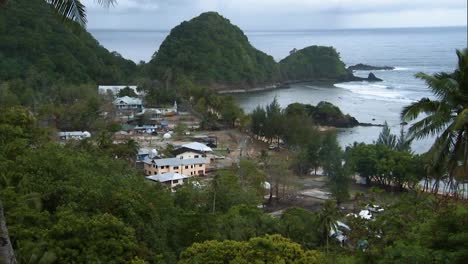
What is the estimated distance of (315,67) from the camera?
84.4 m

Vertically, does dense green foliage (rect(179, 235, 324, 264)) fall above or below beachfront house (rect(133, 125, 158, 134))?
above

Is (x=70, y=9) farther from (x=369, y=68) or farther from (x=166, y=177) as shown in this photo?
(x=369, y=68)

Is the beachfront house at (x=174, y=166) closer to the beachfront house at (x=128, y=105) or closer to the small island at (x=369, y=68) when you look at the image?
the beachfront house at (x=128, y=105)

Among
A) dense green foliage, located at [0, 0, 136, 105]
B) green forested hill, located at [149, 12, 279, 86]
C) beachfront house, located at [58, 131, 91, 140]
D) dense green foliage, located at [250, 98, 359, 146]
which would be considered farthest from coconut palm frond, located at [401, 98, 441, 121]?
green forested hill, located at [149, 12, 279, 86]

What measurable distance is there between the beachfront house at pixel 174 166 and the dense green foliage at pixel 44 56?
25730 millimetres

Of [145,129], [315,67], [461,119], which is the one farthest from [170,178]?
[315,67]

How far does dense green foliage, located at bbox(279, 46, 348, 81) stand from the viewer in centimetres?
8231

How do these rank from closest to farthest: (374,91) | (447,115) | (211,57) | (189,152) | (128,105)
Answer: (447,115)
(189,152)
(128,105)
(374,91)
(211,57)

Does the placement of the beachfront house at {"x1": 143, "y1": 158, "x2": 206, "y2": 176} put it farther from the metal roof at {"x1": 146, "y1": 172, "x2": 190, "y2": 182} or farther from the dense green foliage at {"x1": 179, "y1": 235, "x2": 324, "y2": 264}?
the dense green foliage at {"x1": 179, "y1": 235, "x2": 324, "y2": 264}

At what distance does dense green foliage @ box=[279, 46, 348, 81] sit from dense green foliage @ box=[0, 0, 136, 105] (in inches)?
1006

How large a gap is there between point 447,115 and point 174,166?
22.7 meters

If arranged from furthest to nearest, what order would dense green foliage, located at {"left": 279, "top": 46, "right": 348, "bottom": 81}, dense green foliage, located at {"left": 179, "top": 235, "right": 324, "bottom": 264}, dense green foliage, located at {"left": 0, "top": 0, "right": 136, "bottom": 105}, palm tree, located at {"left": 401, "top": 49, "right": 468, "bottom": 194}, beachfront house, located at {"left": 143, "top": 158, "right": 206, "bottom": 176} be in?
dense green foliage, located at {"left": 279, "top": 46, "right": 348, "bottom": 81} → dense green foliage, located at {"left": 0, "top": 0, "right": 136, "bottom": 105} → beachfront house, located at {"left": 143, "top": 158, "right": 206, "bottom": 176} → dense green foliage, located at {"left": 179, "top": 235, "right": 324, "bottom": 264} → palm tree, located at {"left": 401, "top": 49, "right": 468, "bottom": 194}

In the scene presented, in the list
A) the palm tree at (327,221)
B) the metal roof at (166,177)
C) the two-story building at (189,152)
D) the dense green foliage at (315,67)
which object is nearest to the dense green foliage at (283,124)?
the two-story building at (189,152)

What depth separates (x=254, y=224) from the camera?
13734 millimetres
